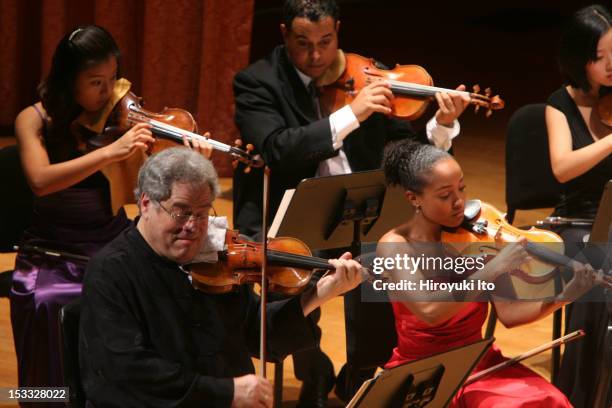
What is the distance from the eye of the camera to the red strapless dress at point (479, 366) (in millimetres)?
2592

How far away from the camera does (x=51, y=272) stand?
124 inches

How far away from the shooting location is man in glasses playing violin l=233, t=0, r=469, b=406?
326cm

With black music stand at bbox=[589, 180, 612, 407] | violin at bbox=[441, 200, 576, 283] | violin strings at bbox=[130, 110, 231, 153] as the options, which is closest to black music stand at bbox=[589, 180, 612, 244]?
black music stand at bbox=[589, 180, 612, 407]

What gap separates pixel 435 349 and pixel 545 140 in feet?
4.53

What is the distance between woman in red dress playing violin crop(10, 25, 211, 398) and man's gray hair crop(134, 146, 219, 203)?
651 millimetres

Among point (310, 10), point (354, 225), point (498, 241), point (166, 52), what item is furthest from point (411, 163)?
point (166, 52)

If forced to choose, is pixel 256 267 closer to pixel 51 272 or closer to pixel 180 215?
pixel 180 215

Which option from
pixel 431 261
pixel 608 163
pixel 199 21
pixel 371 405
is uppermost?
pixel 199 21

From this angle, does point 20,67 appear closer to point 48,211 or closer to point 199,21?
point 199,21

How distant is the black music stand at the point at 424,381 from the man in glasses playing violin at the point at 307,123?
0.97 metres

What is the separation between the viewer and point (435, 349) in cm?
270

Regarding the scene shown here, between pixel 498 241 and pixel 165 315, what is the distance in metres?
0.91

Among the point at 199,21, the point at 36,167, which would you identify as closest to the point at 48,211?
the point at 36,167

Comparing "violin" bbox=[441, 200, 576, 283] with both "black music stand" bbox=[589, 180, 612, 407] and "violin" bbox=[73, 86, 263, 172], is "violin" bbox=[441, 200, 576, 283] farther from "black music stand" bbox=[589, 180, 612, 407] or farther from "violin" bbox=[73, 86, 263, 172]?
"violin" bbox=[73, 86, 263, 172]
